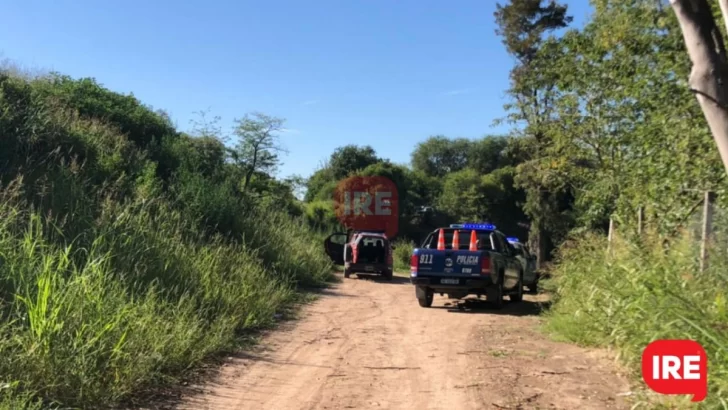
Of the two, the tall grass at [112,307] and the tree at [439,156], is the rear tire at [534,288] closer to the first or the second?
the tall grass at [112,307]

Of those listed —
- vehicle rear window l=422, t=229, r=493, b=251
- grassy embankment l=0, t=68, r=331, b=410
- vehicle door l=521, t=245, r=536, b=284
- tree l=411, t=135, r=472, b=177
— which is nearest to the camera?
grassy embankment l=0, t=68, r=331, b=410

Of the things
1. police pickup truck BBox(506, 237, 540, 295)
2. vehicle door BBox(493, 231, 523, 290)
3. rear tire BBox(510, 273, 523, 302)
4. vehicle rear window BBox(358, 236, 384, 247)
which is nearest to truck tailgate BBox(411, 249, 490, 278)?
vehicle door BBox(493, 231, 523, 290)

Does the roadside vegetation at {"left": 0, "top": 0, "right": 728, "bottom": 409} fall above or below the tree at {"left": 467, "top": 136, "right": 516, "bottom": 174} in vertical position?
below

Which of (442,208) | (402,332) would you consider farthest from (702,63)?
(442,208)

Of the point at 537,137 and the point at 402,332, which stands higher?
the point at 537,137

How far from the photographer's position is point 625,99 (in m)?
12.8

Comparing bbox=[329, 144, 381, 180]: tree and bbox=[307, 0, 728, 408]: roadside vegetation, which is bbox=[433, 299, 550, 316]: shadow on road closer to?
bbox=[307, 0, 728, 408]: roadside vegetation

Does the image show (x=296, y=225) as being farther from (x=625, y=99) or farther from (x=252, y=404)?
(x=252, y=404)

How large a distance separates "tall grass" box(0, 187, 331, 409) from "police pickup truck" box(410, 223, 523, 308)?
3352mm

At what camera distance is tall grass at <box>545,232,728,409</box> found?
18.6 ft

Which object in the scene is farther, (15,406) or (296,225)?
(296,225)

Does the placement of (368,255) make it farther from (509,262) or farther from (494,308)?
(494,308)

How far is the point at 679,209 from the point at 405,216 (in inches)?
1265

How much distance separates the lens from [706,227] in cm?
793
